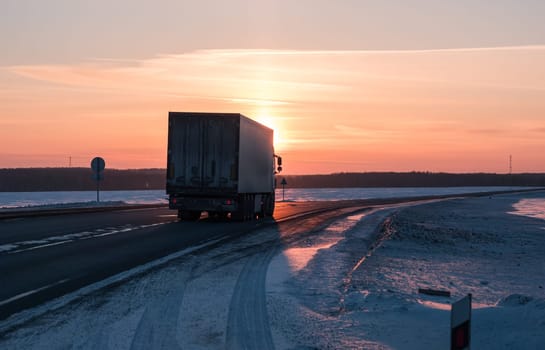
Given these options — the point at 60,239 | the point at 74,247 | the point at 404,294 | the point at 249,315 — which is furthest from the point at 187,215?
the point at 249,315

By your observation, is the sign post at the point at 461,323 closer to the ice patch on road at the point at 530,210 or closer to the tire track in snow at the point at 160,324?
the tire track in snow at the point at 160,324

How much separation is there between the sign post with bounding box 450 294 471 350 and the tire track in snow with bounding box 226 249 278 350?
2126 mm

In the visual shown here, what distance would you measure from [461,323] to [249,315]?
12.0 ft

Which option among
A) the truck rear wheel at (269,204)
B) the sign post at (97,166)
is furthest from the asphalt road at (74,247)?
the sign post at (97,166)

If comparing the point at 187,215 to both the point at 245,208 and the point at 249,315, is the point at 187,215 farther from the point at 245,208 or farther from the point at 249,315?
the point at 249,315

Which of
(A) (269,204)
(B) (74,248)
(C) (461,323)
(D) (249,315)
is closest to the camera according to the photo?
(C) (461,323)

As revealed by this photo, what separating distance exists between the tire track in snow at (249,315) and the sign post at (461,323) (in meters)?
2.13

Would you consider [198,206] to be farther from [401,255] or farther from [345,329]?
[345,329]

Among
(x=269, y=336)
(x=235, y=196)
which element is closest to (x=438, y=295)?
(x=269, y=336)

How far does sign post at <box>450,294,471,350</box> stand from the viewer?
5305mm

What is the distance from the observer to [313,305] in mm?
9328

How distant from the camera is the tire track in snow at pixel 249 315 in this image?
7129 mm

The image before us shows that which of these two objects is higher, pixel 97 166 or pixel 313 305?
pixel 97 166

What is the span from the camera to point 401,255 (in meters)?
17.1
